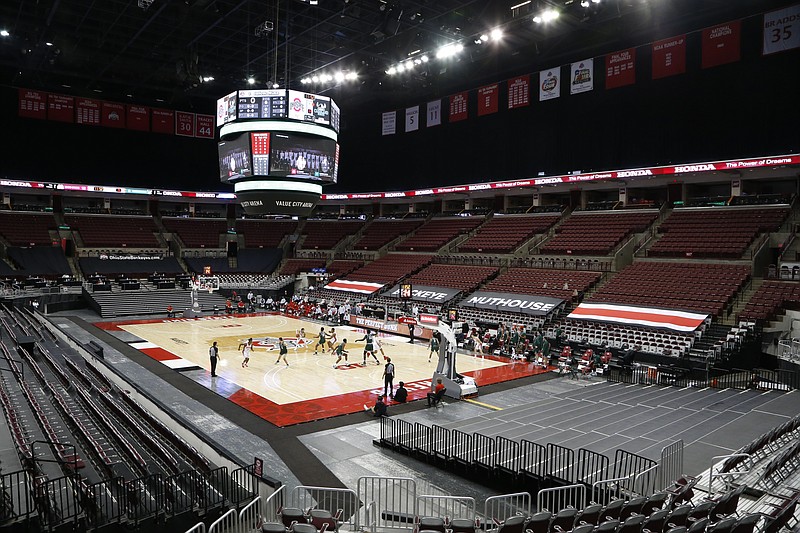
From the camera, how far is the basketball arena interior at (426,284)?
29.9 feet

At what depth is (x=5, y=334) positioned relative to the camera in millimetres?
20828

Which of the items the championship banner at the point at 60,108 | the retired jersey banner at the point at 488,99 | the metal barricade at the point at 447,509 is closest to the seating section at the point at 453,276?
the retired jersey banner at the point at 488,99

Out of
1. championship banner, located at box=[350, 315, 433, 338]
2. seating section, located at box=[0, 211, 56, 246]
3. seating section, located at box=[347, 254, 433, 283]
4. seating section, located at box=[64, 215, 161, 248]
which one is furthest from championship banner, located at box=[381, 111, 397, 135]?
seating section, located at box=[0, 211, 56, 246]

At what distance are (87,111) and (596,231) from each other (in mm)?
41765

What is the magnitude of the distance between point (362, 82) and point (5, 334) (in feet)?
97.7

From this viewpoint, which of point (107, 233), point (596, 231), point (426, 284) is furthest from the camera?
point (107, 233)

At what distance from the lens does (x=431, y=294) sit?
3594 centimetres

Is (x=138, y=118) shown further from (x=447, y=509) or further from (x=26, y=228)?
(x=447, y=509)

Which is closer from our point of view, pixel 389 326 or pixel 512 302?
pixel 512 302

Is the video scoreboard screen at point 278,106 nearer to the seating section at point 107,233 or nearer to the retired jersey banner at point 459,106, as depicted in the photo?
the retired jersey banner at point 459,106

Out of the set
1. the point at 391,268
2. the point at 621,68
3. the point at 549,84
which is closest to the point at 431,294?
the point at 391,268

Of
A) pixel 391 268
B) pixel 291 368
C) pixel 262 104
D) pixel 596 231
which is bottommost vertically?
pixel 291 368

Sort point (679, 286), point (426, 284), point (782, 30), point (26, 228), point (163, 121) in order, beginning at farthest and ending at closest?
1. point (163, 121)
2. point (26, 228)
3. point (426, 284)
4. point (782, 30)
5. point (679, 286)

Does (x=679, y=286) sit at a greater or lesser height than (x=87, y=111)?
lesser
